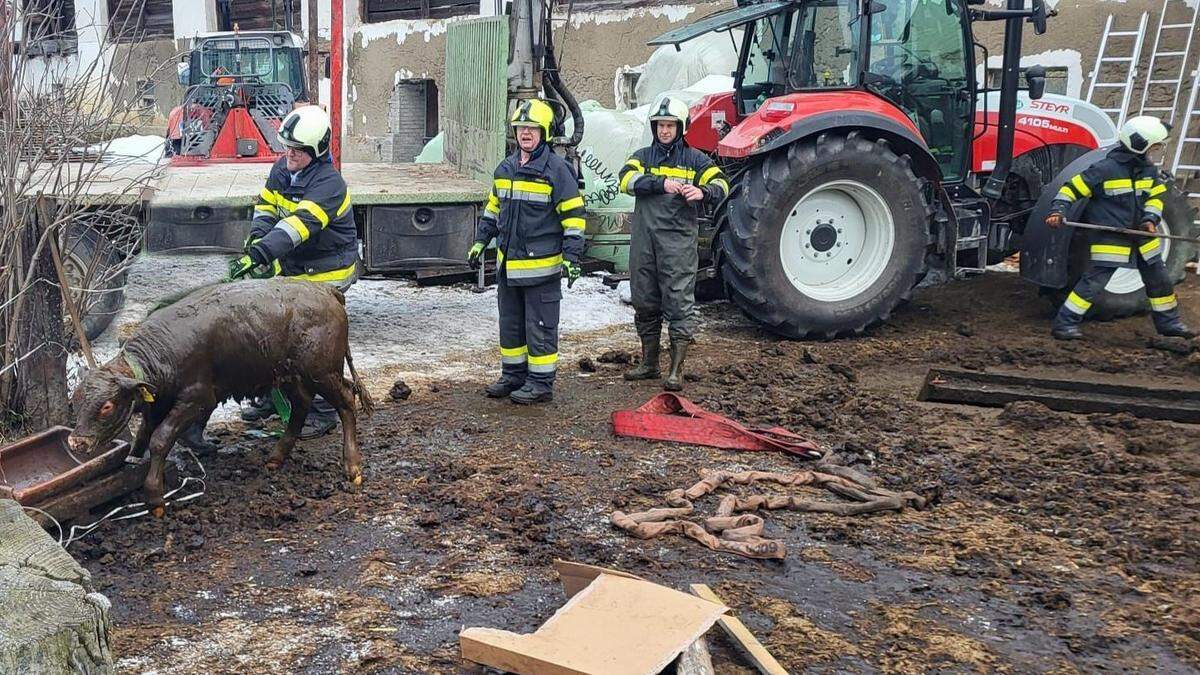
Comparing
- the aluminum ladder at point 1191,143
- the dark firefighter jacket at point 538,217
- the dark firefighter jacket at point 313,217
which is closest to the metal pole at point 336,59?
the dark firefighter jacket at point 313,217

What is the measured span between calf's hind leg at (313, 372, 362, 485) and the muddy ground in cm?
9

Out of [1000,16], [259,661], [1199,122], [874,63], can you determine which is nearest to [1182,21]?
[1199,122]

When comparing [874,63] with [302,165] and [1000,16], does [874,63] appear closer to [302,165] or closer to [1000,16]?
[1000,16]

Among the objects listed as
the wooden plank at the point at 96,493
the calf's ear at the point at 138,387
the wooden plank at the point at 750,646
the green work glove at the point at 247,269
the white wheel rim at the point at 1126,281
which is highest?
the green work glove at the point at 247,269

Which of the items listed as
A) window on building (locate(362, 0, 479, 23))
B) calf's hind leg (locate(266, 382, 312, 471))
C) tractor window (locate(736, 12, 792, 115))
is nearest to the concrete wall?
window on building (locate(362, 0, 479, 23))

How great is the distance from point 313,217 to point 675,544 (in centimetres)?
250

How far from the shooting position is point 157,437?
175 inches

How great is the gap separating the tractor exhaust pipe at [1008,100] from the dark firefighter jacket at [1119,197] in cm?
77

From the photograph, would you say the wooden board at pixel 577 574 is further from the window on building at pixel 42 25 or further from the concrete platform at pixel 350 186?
the concrete platform at pixel 350 186

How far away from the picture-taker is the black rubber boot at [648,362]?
6.88m

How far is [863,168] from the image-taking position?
7.54m

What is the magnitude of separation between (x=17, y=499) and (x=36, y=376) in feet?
4.05

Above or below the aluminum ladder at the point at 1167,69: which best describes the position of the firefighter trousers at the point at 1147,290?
below

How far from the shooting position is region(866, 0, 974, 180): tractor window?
774 cm
